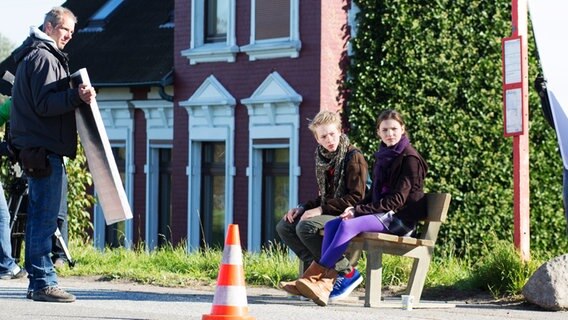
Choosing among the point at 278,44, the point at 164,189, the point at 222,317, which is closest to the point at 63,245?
the point at 222,317

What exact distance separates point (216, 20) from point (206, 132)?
5.96 ft

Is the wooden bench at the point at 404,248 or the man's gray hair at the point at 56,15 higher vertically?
the man's gray hair at the point at 56,15

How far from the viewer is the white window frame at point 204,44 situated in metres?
24.5

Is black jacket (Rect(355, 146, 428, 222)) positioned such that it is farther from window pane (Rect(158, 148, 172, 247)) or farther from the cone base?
window pane (Rect(158, 148, 172, 247))

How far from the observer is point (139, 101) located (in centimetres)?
2716

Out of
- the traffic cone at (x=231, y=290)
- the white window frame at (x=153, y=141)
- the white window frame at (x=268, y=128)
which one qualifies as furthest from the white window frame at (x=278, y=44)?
the traffic cone at (x=231, y=290)

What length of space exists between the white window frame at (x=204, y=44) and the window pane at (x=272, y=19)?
55 cm

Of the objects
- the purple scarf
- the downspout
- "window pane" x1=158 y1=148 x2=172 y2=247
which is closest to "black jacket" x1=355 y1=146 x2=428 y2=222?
the purple scarf

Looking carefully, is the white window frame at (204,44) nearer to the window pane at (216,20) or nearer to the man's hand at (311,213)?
the window pane at (216,20)

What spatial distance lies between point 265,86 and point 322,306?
12905 mm

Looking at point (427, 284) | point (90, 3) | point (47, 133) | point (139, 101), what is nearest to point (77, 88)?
point (47, 133)

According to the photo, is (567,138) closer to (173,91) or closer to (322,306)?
(322,306)

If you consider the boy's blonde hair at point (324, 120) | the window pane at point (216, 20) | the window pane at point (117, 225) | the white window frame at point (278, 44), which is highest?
the window pane at point (216, 20)

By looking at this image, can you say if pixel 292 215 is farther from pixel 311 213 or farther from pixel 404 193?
pixel 404 193
